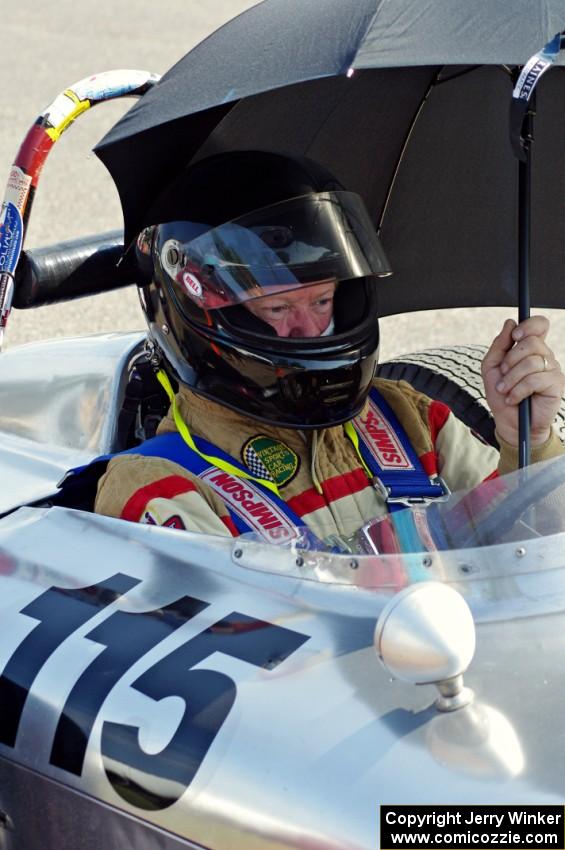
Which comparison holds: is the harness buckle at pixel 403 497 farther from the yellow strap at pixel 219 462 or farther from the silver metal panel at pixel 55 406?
the silver metal panel at pixel 55 406

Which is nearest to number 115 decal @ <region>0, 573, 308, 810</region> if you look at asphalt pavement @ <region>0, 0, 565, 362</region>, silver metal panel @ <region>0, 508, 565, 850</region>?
silver metal panel @ <region>0, 508, 565, 850</region>

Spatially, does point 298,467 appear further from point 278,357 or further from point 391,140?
point 391,140

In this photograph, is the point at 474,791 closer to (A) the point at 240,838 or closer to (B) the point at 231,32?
(A) the point at 240,838

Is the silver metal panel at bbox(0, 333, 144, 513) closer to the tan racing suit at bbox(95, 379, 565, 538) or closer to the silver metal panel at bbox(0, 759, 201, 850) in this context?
the tan racing suit at bbox(95, 379, 565, 538)

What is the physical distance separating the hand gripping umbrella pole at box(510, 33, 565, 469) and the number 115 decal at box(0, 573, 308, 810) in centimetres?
82

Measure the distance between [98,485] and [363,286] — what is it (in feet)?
2.13

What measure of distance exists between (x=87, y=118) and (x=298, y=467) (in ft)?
22.7

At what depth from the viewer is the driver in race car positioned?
2473mm

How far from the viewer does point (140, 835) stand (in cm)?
178

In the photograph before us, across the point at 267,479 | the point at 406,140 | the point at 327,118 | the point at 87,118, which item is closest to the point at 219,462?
the point at 267,479

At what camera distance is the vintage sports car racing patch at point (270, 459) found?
8.32ft

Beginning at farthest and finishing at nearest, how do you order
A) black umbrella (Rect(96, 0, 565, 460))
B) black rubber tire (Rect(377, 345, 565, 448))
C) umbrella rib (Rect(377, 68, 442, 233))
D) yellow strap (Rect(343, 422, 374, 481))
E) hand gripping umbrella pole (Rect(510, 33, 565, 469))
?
black rubber tire (Rect(377, 345, 565, 448))
umbrella rib (Rect(377, 68, 442, 233))
yellow strap (Rect(343, 422, 374, 481))
black umbrella (Rect(96, 0, 565, 460))
hand gripping umbrella pole (Rect(510, 33, 565, 469))

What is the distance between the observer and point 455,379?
3396 mm

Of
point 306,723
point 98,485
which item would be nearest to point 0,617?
point 98,485
